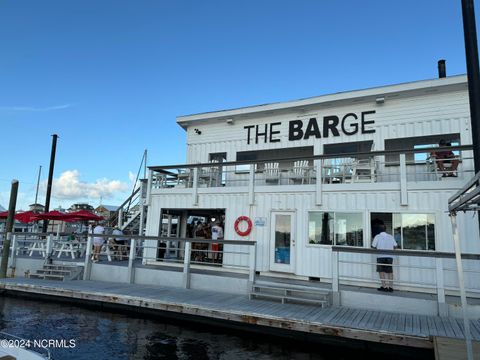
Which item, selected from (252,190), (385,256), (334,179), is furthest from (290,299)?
(334,179)

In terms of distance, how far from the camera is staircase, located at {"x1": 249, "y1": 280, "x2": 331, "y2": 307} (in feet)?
31.0

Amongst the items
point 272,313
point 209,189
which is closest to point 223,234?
point 209,189

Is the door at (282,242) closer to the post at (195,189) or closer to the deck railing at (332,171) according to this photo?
the deck railing at (332,171)

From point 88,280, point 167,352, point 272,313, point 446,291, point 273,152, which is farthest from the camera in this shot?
point 273,152

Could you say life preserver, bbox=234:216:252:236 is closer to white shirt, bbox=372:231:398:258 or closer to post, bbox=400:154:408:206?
white shirt, bbox=372:231:398:258

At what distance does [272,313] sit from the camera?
27.8 ft

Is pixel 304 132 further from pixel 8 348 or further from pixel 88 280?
pixel 8 348

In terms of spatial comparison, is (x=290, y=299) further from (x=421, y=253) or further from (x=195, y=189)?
(x=195, y=189)

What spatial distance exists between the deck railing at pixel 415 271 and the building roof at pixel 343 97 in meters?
5.92

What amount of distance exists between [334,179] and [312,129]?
2545 mm

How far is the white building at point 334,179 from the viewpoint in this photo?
10.6 metres

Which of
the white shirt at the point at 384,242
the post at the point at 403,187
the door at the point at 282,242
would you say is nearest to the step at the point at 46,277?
the door at the point at 282,242

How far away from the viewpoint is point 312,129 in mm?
14773

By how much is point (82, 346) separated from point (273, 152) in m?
10.5
